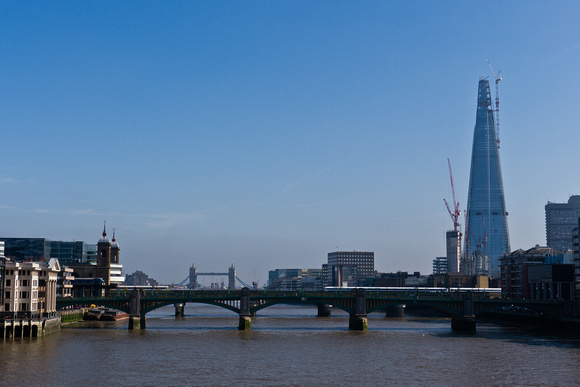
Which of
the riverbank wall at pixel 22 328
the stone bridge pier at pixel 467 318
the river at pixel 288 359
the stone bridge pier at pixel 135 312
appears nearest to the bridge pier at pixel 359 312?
the river at pixel 288 359

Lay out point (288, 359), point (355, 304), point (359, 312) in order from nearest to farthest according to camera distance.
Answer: point (288, 359), point (359, 312), point (355, 304)

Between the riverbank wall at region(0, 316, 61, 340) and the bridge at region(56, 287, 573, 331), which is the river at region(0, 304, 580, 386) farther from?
the bridge at region(56, 287, 573, 331)

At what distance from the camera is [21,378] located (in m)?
79.1

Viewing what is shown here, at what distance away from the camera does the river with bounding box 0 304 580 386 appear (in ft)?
265

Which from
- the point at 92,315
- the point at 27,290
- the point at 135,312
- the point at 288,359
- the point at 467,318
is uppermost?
the point at 27,290

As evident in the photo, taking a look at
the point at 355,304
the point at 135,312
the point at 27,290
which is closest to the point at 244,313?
the point at 135,312

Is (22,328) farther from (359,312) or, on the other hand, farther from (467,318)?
(467,318)

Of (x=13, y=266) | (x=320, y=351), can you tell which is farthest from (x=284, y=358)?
(x=13, y=266)

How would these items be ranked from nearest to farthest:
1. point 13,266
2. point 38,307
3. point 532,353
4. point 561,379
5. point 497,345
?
point 561,379
point 532,353
point 497,345
point 13,266
point 38,307

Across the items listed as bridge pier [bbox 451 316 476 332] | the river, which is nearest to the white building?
the river

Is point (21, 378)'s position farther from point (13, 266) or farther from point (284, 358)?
point (13, 266)

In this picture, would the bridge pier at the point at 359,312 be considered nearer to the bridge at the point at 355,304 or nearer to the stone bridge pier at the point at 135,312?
the bridge at the point at 355,304

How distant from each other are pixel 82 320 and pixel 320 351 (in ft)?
317

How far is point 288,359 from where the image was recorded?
3878 inches
